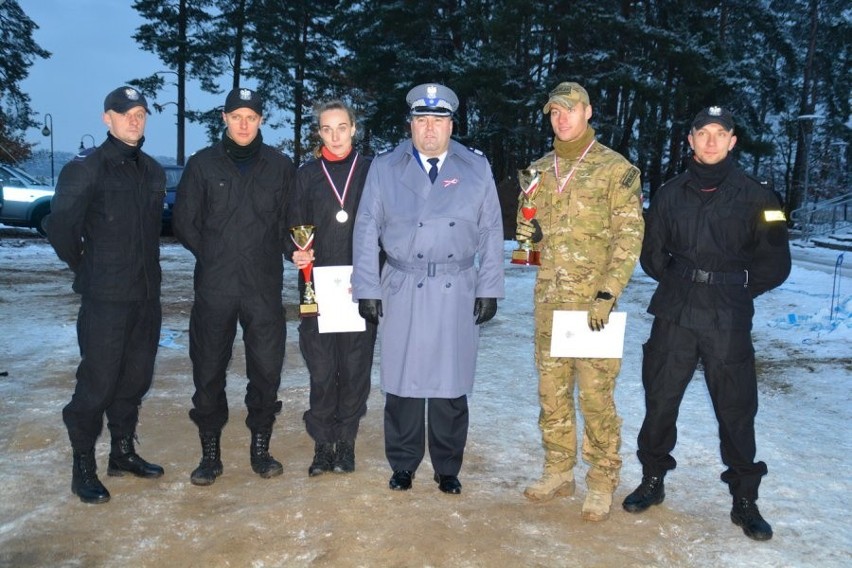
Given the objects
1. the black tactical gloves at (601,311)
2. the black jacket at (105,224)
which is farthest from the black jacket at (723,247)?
the black jacket at (105,224)

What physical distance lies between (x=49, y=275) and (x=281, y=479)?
32.8 feet

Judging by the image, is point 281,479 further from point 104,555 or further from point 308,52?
point 308,52

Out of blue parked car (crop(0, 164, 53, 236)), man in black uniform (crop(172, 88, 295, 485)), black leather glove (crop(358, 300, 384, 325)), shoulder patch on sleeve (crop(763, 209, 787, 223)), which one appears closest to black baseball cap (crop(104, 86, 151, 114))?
man in black uniform (crop(172, 88, 295, 485))

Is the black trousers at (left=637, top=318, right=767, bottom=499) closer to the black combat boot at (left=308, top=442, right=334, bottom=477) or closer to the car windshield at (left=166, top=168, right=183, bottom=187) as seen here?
the black combat boot at (left=308, top=442, right=334, bottom=477)

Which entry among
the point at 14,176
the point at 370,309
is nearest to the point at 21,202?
the point at 14,176

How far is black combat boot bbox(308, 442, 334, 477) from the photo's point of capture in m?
4.30

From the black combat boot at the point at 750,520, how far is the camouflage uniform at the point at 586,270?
60 cm

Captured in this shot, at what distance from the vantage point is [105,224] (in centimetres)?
395

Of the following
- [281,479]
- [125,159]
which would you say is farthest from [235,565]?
[125,159]

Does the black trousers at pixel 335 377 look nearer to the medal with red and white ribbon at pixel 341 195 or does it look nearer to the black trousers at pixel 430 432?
the black trousers at pixel 430 432

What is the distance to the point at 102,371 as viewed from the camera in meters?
3.95

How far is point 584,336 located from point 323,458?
5.56ft

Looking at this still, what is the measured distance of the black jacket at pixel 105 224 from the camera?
3828 millimetres

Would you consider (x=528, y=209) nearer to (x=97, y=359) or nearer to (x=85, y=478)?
(x=97, y=359)
